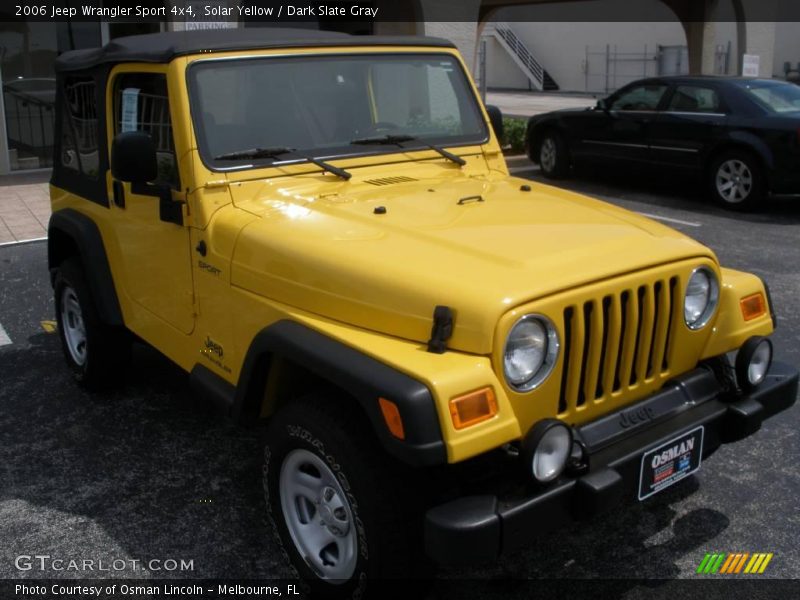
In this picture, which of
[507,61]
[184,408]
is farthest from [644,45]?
[184,408]

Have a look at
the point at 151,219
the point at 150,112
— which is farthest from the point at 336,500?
the point at 150,112

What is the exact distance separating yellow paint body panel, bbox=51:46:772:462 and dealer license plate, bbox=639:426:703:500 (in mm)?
206

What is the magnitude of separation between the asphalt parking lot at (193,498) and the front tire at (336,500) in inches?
12.4

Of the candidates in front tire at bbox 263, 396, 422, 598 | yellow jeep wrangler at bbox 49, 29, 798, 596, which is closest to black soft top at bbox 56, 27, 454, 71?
yellow jeep wrangler at bbox 49, 29, 798, 596

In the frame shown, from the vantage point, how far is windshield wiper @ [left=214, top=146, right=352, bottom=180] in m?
3.46

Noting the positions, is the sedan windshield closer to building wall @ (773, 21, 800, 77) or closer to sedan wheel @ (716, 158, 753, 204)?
sedan wheel @ (716, 158, 753, 204)

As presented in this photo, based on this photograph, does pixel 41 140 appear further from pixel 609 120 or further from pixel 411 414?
pixel 411 414

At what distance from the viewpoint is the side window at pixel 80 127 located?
427 cm

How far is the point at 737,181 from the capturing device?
9922mm

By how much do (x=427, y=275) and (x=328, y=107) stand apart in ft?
4.45

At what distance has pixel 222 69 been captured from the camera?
11.5 feet

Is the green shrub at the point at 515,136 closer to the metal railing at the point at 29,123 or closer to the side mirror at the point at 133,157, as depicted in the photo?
the metal railing at the point at 29,123

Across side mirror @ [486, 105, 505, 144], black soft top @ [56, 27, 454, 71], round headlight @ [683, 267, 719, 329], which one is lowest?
round headlight @ [683, 267, 719, 329]

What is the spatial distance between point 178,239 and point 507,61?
111 ft
